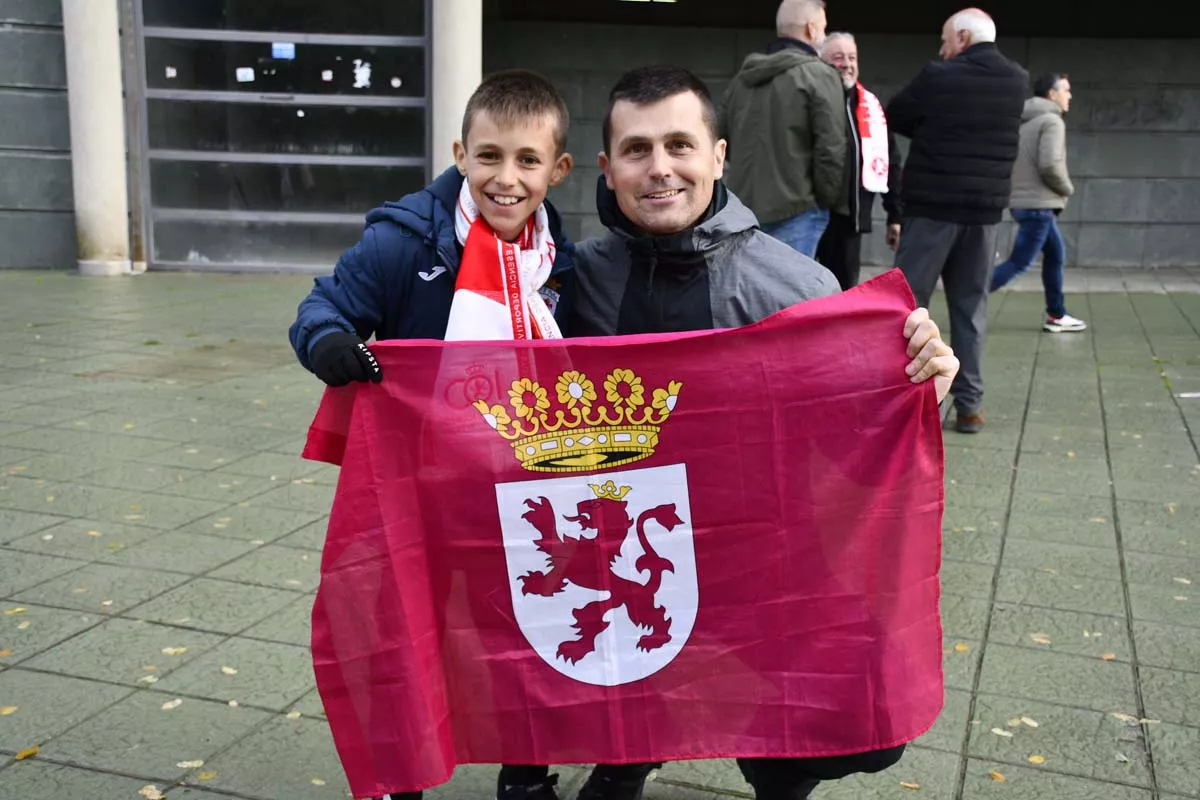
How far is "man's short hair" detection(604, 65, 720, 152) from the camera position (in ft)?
8.95

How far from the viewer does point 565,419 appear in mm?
2623

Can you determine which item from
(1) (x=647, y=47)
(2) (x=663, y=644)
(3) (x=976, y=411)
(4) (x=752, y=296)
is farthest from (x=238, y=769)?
(1) (x=647, y=47)

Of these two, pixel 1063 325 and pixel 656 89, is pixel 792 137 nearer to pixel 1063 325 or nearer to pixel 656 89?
pixel 656 89

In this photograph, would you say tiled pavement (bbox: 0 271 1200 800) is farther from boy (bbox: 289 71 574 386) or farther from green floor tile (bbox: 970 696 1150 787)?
boy (bbox: 289 71 574 386)

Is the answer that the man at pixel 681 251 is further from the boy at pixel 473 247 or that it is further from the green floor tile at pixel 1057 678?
the green floor tile at pixel 1057 678

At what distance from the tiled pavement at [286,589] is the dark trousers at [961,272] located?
1.00 feet

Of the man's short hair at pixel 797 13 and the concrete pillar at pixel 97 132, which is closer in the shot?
the man's short hair at pixel 797 13

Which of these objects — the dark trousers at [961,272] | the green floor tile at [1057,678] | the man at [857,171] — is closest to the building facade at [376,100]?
the man at [857,171]

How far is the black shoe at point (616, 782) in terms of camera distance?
3055 mm

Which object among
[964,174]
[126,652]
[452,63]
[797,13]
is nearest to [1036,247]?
[964,174]

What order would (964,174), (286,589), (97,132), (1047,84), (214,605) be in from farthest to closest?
(97,132) < (1047,84) < (964,174) < (286,589) < (214,605)

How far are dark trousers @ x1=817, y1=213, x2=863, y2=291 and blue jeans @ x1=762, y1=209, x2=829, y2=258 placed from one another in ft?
0.83

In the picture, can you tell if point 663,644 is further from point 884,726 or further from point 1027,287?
point 1027,287

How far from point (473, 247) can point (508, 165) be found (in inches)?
7.3
